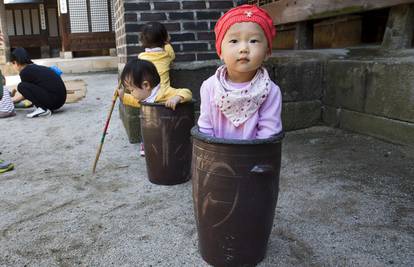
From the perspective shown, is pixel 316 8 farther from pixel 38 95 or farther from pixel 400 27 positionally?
pixel 38 95

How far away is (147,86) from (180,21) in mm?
1349

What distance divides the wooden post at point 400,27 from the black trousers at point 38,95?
4388 millimetres

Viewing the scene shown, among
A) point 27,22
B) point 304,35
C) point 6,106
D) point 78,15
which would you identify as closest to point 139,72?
point 304,35

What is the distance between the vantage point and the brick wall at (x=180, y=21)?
12.4 feet

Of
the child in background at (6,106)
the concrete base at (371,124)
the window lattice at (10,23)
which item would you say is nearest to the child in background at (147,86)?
the concrete base at (371,124)

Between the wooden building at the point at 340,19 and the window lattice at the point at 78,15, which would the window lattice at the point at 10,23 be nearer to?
the window lattice at the point at 78,15

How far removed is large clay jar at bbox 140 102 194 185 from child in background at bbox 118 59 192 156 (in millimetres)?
67

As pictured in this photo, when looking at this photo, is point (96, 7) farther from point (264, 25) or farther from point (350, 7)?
point (264, 25)

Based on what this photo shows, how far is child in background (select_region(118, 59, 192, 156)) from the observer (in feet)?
8.89

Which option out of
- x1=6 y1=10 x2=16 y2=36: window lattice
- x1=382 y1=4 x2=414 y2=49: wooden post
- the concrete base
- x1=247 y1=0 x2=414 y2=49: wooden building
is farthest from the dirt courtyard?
x1=6 y1=10 x2=16 y2=36: window lattice

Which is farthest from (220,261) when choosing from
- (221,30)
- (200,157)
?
(221,30)

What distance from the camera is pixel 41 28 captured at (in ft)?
62.4

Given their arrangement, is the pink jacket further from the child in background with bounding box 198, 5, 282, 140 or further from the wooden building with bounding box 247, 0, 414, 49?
the wooden building with bounding box 247, 0, 414, 49

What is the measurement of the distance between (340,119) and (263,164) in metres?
2.50
